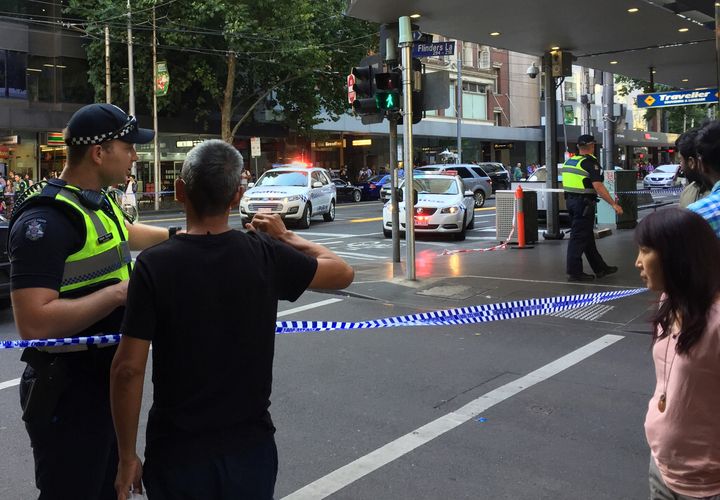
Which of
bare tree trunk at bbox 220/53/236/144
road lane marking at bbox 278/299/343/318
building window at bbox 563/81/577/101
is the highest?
building window at bbox 563/81/577/101

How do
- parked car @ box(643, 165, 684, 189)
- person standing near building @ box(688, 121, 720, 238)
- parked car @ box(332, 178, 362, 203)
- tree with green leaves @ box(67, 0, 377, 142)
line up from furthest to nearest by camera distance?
1. parked car @ box(643, 165, 684, 189)
2. parked car @ box(332, 178, 362, 203)
3. tree with green leaves @ box(67, 0, 377, 142)
4. person standing near building @ box(688, 121, 720, 238)

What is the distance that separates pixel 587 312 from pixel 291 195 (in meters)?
13.5

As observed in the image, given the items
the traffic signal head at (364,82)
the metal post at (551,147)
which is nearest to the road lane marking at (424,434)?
the traffic signal head at (364,82)

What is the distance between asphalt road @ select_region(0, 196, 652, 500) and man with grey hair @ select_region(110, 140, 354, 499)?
1.88 m

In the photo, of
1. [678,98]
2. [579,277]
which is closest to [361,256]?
[579,277]

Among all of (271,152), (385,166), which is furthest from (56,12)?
(385,166)

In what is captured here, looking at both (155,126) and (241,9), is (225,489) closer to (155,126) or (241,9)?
(241,9)

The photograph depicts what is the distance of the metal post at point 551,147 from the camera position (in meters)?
14.9

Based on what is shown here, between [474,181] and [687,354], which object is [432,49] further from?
[474,181]

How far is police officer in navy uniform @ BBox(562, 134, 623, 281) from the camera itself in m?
10.0

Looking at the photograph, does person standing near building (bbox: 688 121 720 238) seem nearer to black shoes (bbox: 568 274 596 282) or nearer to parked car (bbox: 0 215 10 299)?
black shoes (bbox: 568 274 596 282)

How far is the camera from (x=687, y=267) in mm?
2131

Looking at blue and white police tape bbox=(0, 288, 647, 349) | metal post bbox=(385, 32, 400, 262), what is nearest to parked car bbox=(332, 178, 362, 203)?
metal post bbox=(385, 32, 400, 262)

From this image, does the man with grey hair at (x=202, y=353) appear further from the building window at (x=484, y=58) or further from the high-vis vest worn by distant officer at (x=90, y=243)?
the building window at (x=484, y=58)
